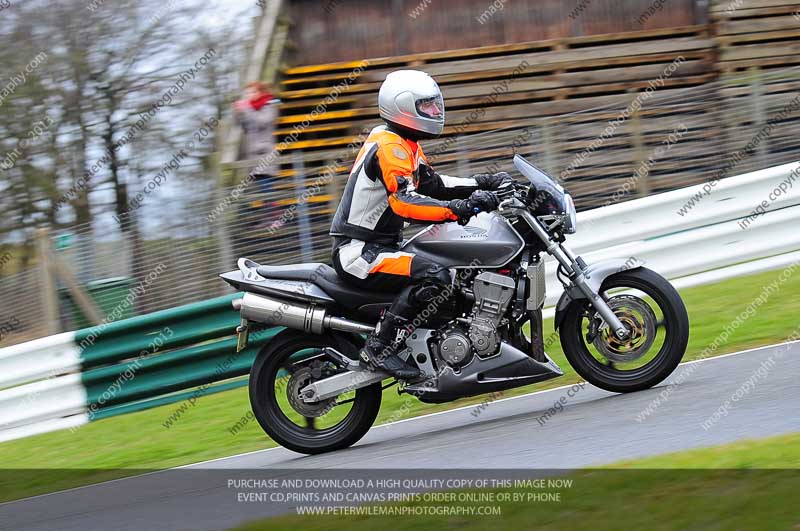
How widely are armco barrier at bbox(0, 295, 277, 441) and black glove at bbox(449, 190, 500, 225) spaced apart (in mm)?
3818

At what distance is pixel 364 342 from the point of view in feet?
22.9

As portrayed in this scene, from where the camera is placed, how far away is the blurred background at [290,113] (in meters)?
11.2

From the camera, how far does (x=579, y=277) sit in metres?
6.57

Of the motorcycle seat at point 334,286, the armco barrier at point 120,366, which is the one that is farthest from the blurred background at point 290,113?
the motorcycle seat at point 334,286

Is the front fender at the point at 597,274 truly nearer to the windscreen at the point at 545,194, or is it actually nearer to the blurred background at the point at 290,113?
the windscreen at the point at 545,194

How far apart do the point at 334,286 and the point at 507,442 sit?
1501mm

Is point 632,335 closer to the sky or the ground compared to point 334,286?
closer to the ground

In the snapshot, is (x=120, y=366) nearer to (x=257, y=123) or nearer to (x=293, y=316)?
(x=293, y=316)

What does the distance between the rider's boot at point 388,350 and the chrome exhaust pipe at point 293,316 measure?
0.12 m

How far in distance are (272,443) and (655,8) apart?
41.3 feet

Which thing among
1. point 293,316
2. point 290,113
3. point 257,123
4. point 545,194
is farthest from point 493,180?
point 290,113

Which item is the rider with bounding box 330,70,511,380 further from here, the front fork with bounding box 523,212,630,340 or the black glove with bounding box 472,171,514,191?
the front fork with bounding box 523,212,630,340

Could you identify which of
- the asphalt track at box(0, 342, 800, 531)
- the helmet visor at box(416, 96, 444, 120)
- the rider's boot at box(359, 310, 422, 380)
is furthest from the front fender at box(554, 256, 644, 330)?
the helmet visor at box(416, 96, 444, 120)

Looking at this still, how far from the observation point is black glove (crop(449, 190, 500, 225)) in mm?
6445
